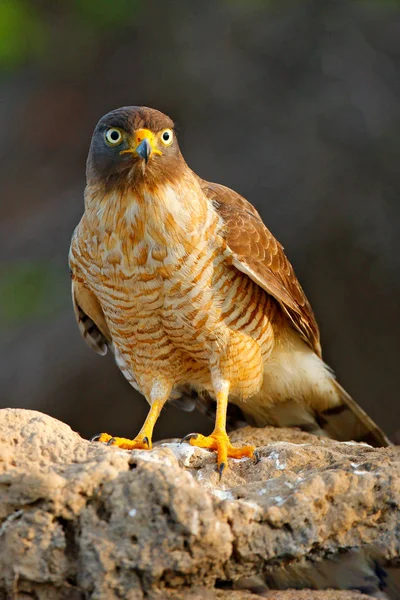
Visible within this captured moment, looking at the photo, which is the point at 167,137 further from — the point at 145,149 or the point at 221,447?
the point at 221,447

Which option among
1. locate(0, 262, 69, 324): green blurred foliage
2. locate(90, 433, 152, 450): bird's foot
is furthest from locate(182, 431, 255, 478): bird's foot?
locate(0, 262, 69, 324): green blurred foliage

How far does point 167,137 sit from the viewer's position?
4.20 metres

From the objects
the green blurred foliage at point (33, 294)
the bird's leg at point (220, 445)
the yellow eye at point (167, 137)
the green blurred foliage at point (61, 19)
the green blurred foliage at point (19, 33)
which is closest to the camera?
the bird's leg at point (220, 445)

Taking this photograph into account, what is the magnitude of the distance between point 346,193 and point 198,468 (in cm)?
461

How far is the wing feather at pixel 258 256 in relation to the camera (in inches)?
173

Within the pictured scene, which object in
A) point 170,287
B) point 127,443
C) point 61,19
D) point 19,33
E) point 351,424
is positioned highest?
point 61,19

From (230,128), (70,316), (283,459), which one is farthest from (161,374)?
(230,128)

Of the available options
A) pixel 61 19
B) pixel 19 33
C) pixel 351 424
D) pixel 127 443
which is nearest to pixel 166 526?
pixel 127 443

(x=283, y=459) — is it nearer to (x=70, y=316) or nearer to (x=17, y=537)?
(x=17, y=537)

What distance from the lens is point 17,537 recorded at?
2760mm

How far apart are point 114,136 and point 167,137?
26 cm

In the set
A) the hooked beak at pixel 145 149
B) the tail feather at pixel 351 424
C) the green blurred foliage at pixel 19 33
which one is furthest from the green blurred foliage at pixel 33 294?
the hooked beak at pixel 145 149

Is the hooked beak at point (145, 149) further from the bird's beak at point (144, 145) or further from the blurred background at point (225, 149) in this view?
the blurred background at point (225, 149)

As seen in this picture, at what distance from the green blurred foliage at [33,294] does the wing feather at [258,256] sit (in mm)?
3845
